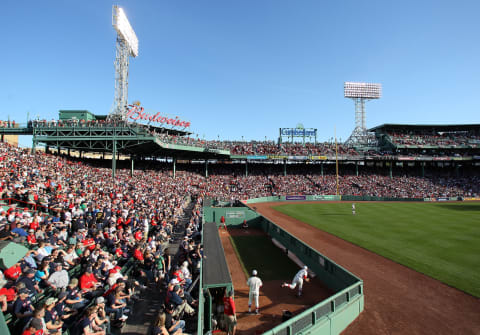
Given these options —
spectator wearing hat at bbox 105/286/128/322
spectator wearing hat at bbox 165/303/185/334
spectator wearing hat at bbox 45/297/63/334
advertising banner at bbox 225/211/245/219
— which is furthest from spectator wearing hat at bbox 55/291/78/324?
advertising banner at bbox 225/211/245/219

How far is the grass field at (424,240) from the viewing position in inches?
479

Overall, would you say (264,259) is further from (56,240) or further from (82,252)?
(56,240)

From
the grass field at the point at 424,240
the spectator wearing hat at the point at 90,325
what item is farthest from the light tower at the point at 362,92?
the spectator wearing hat at the point at 90,325

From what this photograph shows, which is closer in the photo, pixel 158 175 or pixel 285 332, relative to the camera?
pixel 285 332

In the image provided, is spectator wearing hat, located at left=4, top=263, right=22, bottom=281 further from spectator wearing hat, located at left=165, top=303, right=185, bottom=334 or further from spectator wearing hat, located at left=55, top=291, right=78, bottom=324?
spectator wearing hat, located at left=165, top=303, right=185, bottom=334

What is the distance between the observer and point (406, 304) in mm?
9484

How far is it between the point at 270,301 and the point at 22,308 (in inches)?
311

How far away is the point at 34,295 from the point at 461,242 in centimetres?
2246

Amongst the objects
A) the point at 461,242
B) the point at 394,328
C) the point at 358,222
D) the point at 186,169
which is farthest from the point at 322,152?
the point at 394,328

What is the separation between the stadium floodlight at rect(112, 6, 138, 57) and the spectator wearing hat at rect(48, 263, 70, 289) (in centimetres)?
3762

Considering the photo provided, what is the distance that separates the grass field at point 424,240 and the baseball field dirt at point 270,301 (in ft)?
19.4

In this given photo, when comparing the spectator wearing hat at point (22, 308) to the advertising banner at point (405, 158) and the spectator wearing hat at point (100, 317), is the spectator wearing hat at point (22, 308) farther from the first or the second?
the advertising banner at point (405, 158)

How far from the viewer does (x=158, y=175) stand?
4044 cm

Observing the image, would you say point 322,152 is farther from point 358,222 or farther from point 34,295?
point 34,295
